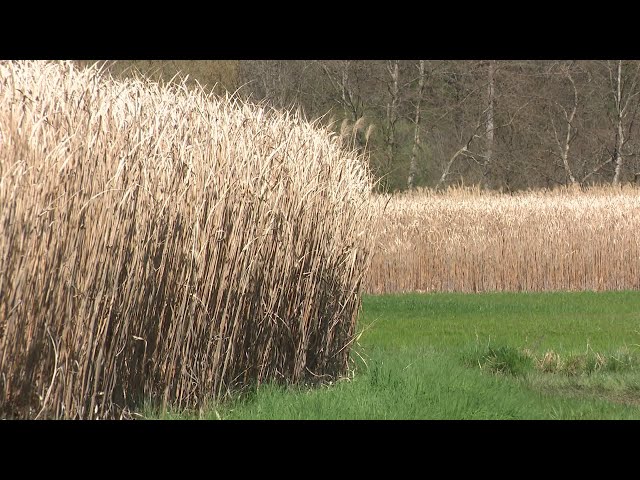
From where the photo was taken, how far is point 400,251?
57.4 ft

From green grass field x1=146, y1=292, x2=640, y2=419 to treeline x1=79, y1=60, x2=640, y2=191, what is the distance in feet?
49.4

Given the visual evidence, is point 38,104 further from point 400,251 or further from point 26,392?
point 400,251

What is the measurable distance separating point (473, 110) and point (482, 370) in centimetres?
2583

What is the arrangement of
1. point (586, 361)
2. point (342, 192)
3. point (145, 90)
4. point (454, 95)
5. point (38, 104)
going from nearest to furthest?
point (38, 104) → point (145, 90) → point (342, 192) → point (586, 361) → point (454, 95)

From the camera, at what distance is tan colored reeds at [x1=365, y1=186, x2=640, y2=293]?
56.9 feet

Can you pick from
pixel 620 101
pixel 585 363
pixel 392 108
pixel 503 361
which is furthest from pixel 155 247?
pixel 620 101

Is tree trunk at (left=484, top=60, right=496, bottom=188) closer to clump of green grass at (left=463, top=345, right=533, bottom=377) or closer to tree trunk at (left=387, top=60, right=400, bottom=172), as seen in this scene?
tree trunk at (left=387, top=60, right=400, bottom=172)

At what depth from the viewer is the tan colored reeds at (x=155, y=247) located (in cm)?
480

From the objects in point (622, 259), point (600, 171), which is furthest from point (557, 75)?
point (622, 259)

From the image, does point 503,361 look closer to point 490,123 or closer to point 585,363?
point 585,363

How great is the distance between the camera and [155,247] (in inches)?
214

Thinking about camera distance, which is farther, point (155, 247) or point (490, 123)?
point (490, 123)

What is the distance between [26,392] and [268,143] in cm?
271

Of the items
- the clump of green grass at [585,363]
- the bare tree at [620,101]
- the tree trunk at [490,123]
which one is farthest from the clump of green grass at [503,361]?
the bare tree at [620,101]
